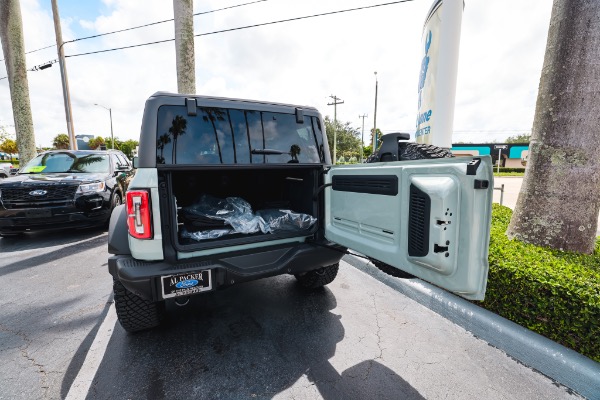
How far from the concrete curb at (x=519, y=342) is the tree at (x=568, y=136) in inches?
51.0

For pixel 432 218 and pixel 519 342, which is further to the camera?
pixel 519 342

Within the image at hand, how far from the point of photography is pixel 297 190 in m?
3.39

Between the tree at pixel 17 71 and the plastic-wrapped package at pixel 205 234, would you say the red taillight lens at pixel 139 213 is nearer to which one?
the plastic-wrapped package at pixel 205 234

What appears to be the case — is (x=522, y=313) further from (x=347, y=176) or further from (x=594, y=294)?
(x=347, y=176)

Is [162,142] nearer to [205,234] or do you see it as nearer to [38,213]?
[205,234]

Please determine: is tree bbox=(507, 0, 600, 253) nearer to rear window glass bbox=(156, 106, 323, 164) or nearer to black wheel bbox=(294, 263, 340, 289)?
black wheel bbox=(294, 263, 340, 289)

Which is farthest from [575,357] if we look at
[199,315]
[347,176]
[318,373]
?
[199,315]

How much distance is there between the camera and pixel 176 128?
225 cm

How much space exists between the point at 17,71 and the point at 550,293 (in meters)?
15.6

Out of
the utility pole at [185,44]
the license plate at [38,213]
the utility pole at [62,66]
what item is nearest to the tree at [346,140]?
the utility pole at [62,66]

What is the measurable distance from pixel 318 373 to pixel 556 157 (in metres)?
3.31

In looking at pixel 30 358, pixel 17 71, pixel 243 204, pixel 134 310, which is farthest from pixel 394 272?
pixel 17 71

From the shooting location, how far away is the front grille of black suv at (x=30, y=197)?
511 centimetres

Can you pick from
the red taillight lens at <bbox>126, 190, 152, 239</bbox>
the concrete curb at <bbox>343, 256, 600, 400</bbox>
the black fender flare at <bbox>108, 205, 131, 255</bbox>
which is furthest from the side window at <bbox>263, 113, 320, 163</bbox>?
the concrete curb at <bbox>343, 256, 600, 400</bbox>
